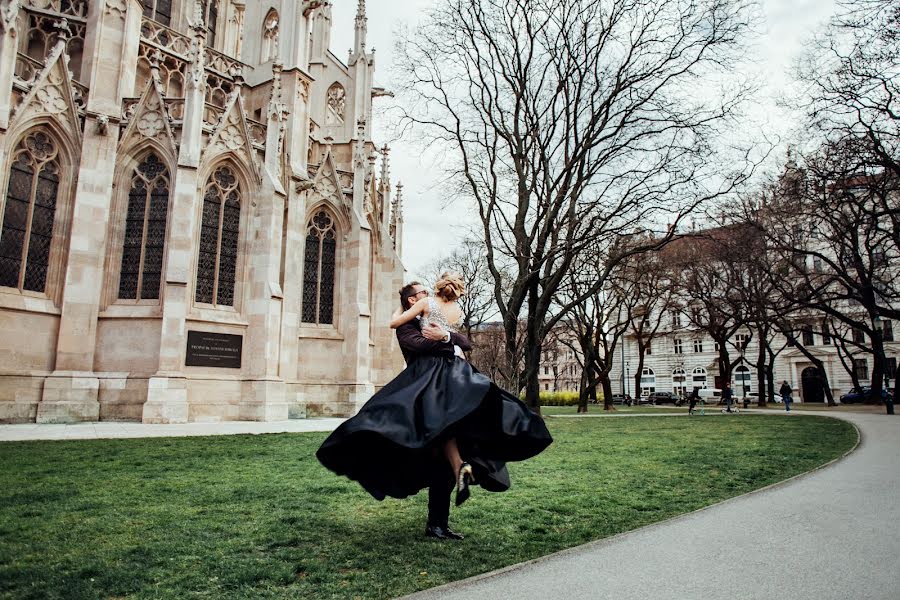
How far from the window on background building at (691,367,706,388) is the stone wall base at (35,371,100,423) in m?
60.4

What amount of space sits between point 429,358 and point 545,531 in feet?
5.57

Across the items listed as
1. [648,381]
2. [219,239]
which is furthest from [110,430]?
[648,381]

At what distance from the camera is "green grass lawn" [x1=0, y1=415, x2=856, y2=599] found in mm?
3424

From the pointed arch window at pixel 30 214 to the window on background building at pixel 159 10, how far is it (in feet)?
25.1

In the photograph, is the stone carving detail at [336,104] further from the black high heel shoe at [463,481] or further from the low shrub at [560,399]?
the low shrub at [560,399]

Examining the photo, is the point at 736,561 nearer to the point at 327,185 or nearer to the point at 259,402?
the point at 259,402

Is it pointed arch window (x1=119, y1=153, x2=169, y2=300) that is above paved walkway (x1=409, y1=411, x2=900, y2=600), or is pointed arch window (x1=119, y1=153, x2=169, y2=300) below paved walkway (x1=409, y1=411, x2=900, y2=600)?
above

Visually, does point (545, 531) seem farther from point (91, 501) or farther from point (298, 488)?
point (91, 501)

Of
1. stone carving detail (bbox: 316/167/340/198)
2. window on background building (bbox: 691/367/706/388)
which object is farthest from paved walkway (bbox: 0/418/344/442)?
window on background building (bbox: 691/367/706/388)

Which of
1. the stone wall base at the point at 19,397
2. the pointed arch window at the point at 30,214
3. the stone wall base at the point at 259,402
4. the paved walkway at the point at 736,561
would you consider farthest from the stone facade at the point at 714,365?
the paved walkway at the point at 736,561

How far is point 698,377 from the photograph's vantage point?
64938mm

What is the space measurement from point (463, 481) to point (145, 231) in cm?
1772

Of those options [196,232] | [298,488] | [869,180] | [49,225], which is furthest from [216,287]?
[869,180]

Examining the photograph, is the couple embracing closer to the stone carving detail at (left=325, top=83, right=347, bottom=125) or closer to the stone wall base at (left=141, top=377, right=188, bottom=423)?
the stone wall base at (left=141, top=377, right=188, bottom=423)
